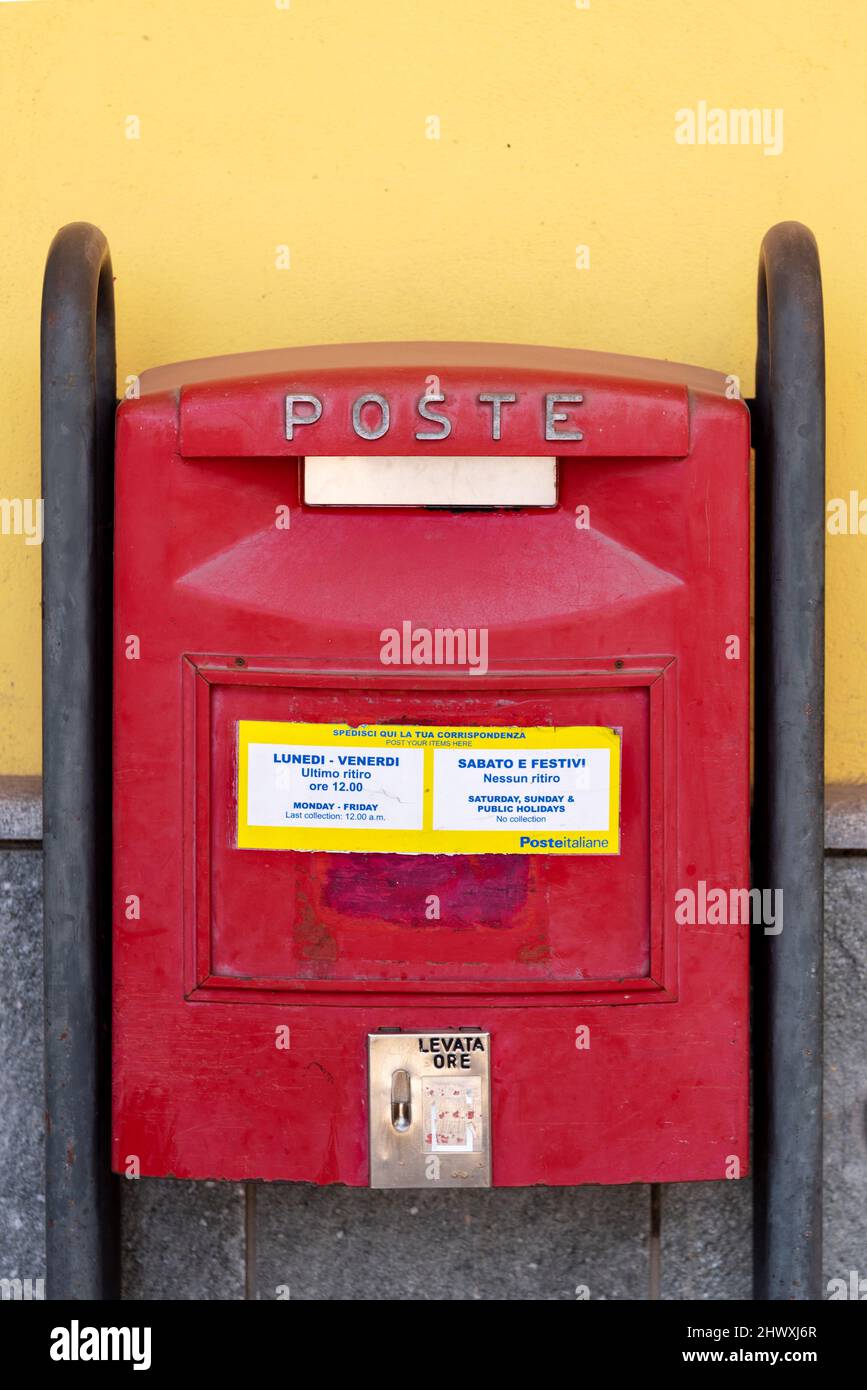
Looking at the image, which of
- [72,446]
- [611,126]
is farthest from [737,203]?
[72,446]

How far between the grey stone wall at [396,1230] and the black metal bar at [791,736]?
34cm

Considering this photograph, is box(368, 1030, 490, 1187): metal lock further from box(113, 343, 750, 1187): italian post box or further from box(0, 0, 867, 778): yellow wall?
box(0, 0, 867, 778): yellow wall

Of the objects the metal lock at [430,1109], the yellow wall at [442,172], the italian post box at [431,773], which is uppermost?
the yellow wall at [442,172]

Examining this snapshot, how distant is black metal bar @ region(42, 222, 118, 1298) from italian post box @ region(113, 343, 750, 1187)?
0.08 meters

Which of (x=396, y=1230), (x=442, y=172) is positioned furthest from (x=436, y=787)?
(x=442, y=172)

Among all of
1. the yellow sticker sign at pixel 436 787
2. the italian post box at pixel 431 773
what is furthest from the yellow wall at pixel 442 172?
the yellow sticker sign at pixel 436 787

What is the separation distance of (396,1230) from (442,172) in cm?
190

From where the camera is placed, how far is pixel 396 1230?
93.0 inches

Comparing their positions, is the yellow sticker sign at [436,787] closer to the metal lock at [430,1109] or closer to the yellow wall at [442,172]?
the metal lock at [430,1109]

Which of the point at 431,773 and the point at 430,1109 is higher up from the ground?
the point at 431,773

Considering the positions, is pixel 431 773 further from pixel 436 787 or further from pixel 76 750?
pixel 76 750

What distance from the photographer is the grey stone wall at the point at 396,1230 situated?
2322 millimetres

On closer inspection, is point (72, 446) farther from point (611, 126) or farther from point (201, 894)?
point (611, 126)

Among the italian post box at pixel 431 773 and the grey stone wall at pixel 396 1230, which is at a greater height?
the italian post box at pixel 431 773
